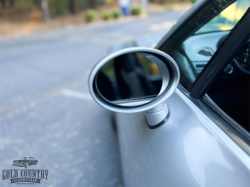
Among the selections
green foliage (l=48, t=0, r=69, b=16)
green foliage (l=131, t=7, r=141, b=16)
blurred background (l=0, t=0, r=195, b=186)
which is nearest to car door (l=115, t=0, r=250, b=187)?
blurred background (l=0, t=0, r=195, b=186)

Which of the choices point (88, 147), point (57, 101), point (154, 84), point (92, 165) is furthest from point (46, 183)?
point (57, 101)

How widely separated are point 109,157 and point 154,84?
3.83 feet

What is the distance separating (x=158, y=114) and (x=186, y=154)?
28 centimetres

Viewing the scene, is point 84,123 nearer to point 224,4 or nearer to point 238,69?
point 238,69

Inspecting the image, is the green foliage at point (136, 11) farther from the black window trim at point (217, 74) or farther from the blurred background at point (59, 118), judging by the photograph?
the black window trim at point (217, 74)

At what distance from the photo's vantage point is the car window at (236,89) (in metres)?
1.60

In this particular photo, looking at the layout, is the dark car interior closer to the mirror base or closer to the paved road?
the mirror base

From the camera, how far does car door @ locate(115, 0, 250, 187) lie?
0.90m

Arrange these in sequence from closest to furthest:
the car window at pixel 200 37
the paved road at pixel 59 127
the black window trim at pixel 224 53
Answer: the black window trim at pixel 224 53 < the car window at pixel 200 37 < the paved road at pixel 59 127

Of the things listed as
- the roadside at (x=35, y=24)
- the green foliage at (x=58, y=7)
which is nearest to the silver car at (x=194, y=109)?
the roadside at (x=35, y=24)

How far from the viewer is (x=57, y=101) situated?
4.22 metres

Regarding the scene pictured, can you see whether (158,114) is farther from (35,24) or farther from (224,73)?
(35,24)

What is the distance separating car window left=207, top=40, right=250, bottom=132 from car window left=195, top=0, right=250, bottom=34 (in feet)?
0.85

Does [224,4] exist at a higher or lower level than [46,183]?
higher
